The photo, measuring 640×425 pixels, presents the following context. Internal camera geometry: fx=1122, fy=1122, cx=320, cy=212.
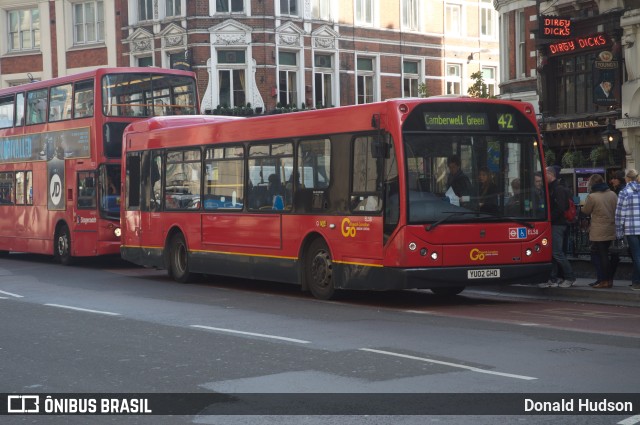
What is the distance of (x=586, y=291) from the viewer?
16.7 m

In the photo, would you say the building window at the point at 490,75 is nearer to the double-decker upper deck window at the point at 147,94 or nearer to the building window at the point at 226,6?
the building window at the point at 226,6

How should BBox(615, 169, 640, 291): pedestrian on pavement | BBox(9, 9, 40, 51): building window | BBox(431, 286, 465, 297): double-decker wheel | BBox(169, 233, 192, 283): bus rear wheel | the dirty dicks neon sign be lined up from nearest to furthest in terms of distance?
1. BBox(615, 169, 640, 291): pedestrian on pavement
2. BBox(431, 286, 465, 297): double-decker wheel
3. BBox(169, 233, 192, 283): bus rear wheel
4. the dirty dicks neon sign
5. BBox(9, 9, 40, 51): building window

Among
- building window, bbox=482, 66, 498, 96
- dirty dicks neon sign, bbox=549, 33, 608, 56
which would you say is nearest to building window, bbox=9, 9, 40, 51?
building window, bbox=482, 66, 498, 96

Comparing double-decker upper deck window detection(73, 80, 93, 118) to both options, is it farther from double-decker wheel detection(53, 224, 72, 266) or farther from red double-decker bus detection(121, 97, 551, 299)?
red double-decker bus detection(121, 97, 551, 299)

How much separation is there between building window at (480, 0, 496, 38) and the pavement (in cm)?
3837

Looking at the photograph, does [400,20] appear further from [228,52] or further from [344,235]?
[344,235]

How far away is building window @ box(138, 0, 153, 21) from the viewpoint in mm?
47438

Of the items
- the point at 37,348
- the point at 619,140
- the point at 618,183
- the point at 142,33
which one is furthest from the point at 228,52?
the point at 37,348

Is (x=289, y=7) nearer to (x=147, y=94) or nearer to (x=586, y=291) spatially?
(x=147, y=94)

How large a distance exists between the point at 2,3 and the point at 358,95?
17248mm

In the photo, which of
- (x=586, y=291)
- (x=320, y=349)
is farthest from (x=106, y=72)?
(x=320, y=349)

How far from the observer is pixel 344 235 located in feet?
53.5

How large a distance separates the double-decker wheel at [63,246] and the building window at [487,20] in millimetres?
33146

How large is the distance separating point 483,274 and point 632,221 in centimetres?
259
